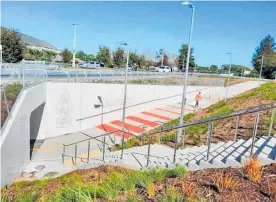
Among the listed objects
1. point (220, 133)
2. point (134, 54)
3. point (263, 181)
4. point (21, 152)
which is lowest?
point (21, 152)

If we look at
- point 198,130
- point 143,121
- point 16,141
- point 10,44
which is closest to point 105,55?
point 10,44

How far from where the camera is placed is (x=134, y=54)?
59.4 m

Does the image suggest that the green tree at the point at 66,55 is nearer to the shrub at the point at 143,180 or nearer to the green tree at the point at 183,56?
the green tree at the point at 183,56

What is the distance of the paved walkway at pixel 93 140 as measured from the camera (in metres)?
13.0

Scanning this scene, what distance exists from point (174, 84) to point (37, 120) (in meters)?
16.2

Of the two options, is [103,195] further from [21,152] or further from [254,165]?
[21,152]

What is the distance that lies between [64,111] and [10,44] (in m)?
18.2

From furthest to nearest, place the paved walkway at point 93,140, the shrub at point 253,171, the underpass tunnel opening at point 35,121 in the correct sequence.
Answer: the underpass tunnel opening at point 35,121, the paved walkway at point 93,140, the shrub at point 253,171

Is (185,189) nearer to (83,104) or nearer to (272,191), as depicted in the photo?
(272,191)

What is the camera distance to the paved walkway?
1302 centimetres

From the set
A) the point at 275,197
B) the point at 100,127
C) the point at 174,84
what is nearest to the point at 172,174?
the point at 275,197

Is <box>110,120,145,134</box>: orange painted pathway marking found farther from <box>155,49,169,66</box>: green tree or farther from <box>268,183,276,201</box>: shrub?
<box>155,49,169,66</box>: green tree

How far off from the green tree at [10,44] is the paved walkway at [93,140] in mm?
18036

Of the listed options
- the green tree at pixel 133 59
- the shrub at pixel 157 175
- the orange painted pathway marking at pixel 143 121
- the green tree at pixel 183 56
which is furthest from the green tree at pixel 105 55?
the shrub at pixel 157 175
